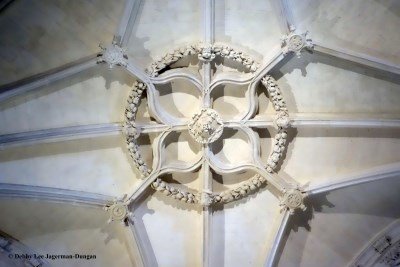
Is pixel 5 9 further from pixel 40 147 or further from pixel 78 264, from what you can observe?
pixel 78 264

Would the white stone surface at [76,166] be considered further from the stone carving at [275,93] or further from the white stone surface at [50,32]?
the stone carving at [275,93]

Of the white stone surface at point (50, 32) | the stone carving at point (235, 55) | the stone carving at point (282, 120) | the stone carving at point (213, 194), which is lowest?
the stone carving at point (213, 194)

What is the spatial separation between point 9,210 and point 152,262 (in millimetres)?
2743

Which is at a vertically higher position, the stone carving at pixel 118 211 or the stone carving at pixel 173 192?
the stone carving at pixel 173 192

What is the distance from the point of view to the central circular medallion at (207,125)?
806cm

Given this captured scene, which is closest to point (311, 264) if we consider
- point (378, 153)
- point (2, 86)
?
point (378, 153)

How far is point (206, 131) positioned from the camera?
803 cm

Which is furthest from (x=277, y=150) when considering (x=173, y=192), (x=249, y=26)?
(x=249, y=26)

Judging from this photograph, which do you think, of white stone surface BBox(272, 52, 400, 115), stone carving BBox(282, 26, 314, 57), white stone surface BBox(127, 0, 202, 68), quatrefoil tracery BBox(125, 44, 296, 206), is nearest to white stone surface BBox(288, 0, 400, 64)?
stone carving BBox(282, 26, 314, 57)

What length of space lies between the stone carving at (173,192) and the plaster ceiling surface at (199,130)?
0.02 metres

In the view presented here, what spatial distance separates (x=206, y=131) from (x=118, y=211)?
2096 millimetres

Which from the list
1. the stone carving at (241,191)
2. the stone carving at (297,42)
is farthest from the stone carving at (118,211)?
the stone carving at (297,42)

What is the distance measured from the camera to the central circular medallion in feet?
26.5

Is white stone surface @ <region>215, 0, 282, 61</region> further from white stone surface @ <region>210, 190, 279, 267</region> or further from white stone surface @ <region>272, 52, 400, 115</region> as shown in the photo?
white stone surface @ <region>210, 190, 279, 267</region>
